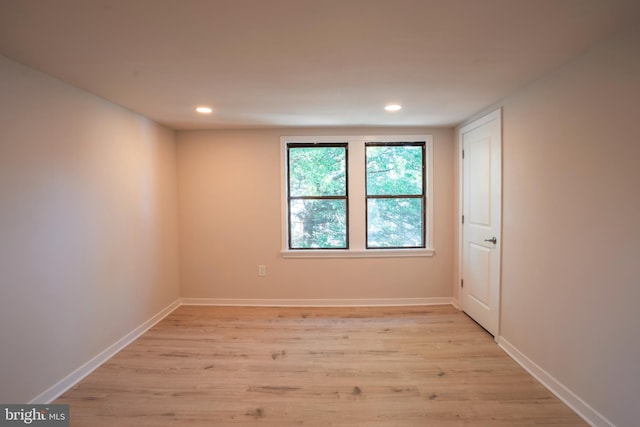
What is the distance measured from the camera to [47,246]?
2000 millimetres

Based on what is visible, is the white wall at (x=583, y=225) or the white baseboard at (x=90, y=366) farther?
the white baseboard at (x=90, y=366)

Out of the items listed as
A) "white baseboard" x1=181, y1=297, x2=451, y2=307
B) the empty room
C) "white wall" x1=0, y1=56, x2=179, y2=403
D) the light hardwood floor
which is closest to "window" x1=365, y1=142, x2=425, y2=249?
the empty room

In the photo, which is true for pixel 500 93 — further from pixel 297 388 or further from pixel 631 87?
pixel 297 388

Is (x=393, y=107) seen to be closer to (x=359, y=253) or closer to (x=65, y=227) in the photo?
(x=359, y=253)

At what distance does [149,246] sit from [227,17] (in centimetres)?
259

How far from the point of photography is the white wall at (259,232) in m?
3.66

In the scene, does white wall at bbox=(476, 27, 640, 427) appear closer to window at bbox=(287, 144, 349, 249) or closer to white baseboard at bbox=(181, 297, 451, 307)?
white baseboard at bbox=(181, 297, 451, 307)

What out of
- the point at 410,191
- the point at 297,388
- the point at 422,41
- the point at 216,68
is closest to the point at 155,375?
the point at 297,388

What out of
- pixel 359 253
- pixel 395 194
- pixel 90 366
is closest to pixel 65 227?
pixel 90 366

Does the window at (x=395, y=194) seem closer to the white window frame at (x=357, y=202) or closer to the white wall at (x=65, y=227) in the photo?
the white window frame at (x=357, y=202)

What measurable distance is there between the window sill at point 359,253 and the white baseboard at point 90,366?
1.64m

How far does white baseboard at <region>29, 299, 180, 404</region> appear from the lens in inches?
77.9

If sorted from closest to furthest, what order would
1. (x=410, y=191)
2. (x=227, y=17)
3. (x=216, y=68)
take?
(x=227, y=17)
(x=216, y=68)
(x=410, y=191)
